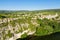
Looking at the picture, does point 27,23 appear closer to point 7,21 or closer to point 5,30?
point 7,21

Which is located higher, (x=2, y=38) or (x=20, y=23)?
(x=20, y=23)

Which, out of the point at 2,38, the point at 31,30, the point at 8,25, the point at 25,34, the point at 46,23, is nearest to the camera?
the point at 2,38

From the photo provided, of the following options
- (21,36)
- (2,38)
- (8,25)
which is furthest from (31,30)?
(2,38)

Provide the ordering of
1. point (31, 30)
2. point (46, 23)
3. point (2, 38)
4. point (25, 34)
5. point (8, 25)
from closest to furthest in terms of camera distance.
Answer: point (2, 38) → point (8, 25) → point (25, 34) → point (31, 30) → point (46, 23)

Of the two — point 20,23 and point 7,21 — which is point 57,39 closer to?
point 20,23

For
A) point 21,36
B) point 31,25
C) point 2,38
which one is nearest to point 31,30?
point 31,25

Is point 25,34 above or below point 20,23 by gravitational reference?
below

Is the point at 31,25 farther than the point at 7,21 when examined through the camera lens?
Yes

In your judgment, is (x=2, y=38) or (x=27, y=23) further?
→ (x=27, y=23)

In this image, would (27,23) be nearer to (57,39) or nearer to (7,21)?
(7,21)
